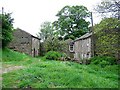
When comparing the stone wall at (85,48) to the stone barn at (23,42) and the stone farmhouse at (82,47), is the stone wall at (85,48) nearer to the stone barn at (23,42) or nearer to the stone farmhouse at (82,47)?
the stone farmhouse at (82,47)

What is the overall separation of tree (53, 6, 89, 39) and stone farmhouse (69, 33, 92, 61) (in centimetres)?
566

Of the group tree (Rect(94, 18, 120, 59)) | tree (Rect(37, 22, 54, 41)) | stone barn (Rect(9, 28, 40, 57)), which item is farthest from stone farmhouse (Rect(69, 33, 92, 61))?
tree (Rect(37, 22, 54, 41))

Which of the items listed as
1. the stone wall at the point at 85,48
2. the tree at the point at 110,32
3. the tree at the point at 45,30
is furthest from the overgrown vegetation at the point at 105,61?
the tree at the point at 45,30

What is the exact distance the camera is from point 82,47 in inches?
1502

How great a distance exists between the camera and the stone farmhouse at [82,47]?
33.5 meters

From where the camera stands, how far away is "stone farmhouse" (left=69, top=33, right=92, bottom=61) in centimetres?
3345

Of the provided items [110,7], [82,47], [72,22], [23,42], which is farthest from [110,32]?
Result: [72,22]

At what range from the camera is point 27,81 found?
10422mm

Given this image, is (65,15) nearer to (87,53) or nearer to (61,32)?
(61,32)

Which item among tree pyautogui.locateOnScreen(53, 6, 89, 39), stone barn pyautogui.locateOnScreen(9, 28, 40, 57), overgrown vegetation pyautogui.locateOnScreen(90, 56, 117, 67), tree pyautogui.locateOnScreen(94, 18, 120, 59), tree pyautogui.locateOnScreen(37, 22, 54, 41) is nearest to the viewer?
tree pyautogui.locateOnScreen(94, 18, 120, 59)

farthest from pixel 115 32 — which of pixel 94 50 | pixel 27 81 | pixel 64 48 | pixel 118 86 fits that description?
pixel 64 48

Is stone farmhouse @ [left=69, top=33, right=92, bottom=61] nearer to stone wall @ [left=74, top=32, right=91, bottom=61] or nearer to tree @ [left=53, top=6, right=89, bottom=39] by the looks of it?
stone wall @ [left=74, top=32, right=91, bottom=61]

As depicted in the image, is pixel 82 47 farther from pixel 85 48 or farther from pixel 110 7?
pixel 110 7

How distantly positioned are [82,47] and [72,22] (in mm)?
15005
